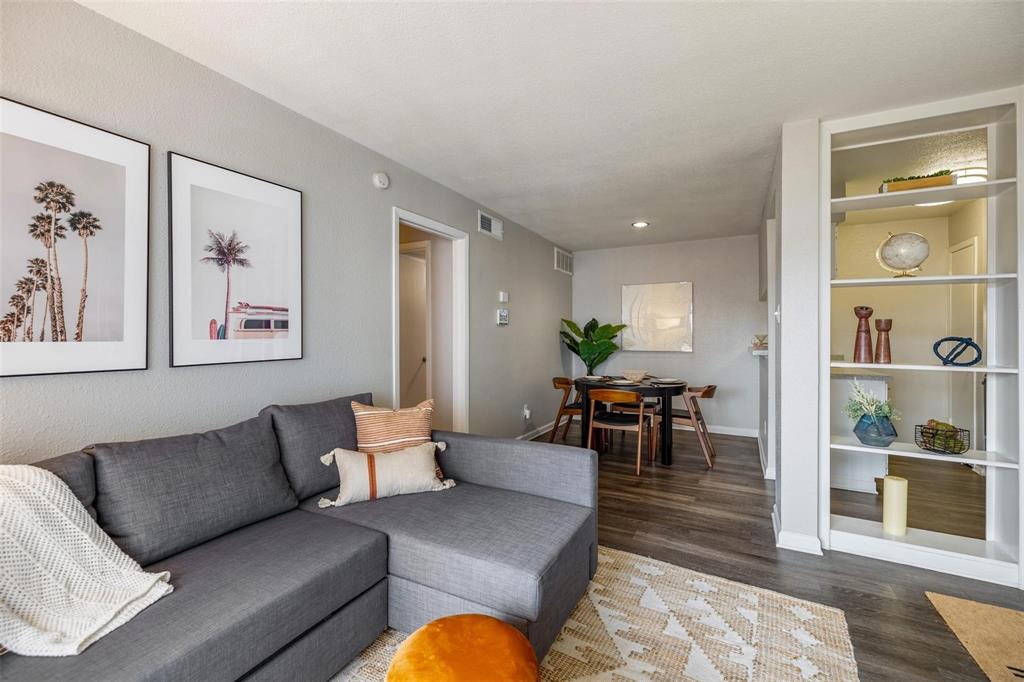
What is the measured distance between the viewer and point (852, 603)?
6.37 ft

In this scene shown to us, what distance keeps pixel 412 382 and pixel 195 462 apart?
3312 mm

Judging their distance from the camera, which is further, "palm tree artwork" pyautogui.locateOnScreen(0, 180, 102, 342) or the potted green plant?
the potted green plant

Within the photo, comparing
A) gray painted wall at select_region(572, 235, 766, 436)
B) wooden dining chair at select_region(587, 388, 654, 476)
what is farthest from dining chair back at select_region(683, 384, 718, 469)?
gray painted wall at select_region(572, 235, 766, 436)

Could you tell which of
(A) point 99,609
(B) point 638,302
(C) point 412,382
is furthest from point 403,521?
(B) point 638,302

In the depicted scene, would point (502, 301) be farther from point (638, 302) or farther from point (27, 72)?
point (27, 72)

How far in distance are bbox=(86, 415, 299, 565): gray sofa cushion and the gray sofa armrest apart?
80 centimetres

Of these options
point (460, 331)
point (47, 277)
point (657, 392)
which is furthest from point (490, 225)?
point (47, 277)

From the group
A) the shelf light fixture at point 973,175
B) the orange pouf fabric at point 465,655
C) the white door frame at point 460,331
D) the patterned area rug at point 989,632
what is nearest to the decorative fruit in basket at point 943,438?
the patterned area rug at point 989,632

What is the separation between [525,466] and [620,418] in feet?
7.52

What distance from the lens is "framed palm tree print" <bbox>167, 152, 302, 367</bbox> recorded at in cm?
188

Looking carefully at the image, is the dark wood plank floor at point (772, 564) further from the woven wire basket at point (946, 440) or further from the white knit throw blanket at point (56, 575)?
the white knit throw blanket at point (56, 575)

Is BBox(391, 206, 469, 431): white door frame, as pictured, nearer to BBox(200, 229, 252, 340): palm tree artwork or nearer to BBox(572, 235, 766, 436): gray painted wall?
BBox(200, 229, 252, 340): palm tree artwork

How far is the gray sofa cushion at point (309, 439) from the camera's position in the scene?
1954 millimetres

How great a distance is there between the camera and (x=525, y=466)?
2137mm
